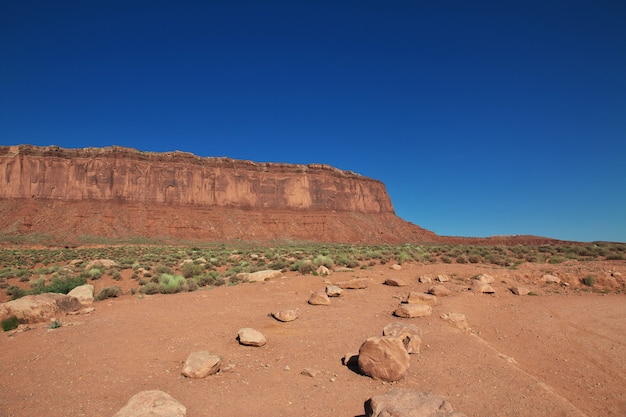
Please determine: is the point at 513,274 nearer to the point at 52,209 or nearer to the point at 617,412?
the point at 617,412

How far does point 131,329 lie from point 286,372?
4.23 meters

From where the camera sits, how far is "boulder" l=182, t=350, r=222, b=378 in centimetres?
563

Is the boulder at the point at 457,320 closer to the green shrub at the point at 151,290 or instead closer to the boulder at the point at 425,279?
the boulder at the point at 425,279

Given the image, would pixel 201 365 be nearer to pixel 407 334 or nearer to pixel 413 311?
pixel 407 334

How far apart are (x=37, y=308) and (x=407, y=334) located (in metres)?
9.17

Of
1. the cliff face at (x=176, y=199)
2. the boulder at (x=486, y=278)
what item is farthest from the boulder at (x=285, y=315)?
the cliff face at (x=176, y=199)

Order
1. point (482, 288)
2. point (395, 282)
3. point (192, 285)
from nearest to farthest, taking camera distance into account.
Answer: point (482, 288) < point (395, 282) < point (192, 285)

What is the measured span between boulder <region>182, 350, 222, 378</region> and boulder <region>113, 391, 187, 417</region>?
3.43ft

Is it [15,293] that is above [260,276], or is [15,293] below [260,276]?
below

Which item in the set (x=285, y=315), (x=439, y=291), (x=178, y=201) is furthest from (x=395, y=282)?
(x=178, y=201)

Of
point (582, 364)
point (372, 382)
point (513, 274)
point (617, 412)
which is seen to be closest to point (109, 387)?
point (372, 382)

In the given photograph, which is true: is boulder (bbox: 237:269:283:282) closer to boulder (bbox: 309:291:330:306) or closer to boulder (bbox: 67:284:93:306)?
boulder (bbox: 309:291:330:306)

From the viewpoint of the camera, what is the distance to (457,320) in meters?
8.90

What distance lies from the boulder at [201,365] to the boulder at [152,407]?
3.43ft
